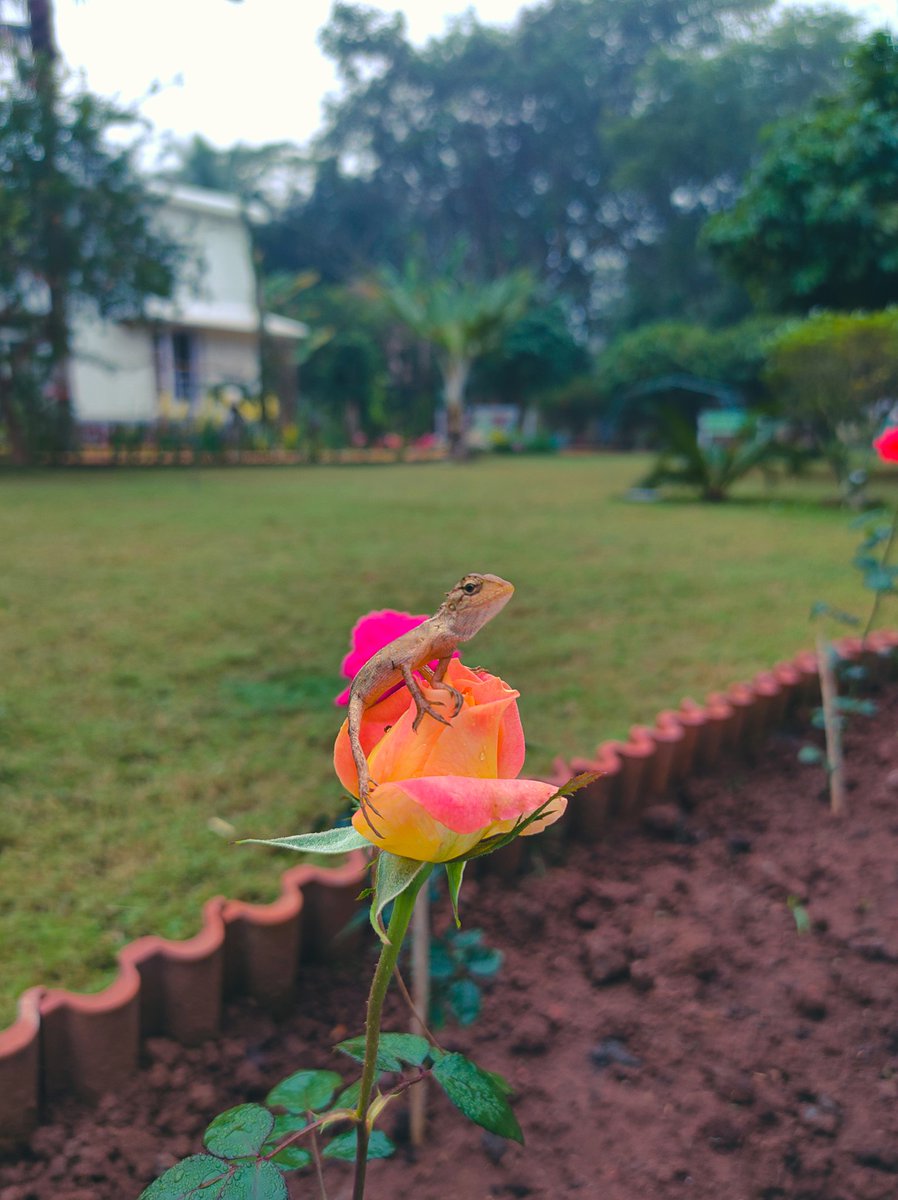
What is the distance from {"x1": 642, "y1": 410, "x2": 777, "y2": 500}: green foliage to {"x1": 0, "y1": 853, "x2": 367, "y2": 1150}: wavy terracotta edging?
784cm

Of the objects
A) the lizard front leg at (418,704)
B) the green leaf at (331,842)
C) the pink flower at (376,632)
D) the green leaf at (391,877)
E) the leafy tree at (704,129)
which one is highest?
the leafy tree at (704,129)

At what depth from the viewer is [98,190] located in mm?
11508

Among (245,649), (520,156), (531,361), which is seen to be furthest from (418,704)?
(520,156)

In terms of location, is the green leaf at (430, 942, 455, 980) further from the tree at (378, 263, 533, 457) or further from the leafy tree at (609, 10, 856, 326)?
the leafy tree at (609, 10, 856, 326)

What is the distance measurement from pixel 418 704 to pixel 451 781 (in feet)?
0.17

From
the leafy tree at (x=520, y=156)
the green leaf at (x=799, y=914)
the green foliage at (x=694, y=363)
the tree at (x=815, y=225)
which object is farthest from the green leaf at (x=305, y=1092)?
the leafy tree at (x=520, y=156)

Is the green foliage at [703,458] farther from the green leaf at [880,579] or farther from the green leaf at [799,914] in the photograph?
the green leaf at [799,914]

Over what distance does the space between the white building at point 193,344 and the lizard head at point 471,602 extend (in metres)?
17.0

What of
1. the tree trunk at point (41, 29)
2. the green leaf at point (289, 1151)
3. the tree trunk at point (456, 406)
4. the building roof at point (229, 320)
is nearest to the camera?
the green leaf at point (289, 1151)

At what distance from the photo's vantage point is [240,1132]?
61 centimetres

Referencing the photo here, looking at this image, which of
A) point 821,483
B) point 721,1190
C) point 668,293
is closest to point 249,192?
point 668,293

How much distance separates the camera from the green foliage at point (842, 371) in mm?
8375

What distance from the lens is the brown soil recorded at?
104 centimetres

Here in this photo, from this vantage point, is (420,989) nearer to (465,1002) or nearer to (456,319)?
(465,1002)
